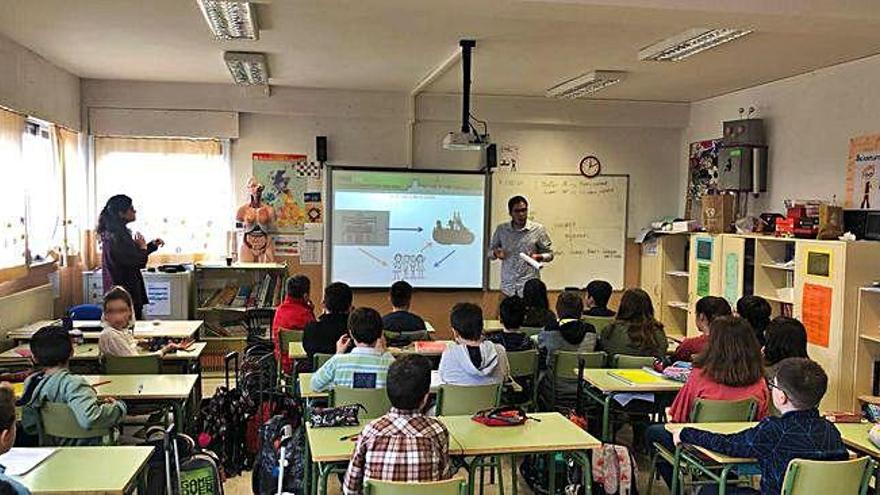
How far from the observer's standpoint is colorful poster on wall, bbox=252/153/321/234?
7.85 metres

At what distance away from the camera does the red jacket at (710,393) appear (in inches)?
144

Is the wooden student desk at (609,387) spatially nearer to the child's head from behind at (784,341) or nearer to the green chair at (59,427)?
the child's head from behind at (784,341)

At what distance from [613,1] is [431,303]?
500 cm

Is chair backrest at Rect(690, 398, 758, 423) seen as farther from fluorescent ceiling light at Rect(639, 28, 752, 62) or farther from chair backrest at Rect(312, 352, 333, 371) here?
fluorescent ceiling light at Rect(639, 28, 752, 62)

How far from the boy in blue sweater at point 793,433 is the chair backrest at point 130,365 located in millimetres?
3121

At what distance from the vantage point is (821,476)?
2.70 m

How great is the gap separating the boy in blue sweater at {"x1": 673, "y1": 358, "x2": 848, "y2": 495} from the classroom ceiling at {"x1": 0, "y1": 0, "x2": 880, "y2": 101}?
74.7 inches

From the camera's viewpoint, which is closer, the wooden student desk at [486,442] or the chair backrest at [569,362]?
the wooden student desk at [486,442]

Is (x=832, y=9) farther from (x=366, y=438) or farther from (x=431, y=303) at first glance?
(x=431, y=303)

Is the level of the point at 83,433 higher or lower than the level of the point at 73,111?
lower

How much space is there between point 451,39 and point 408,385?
3.38m

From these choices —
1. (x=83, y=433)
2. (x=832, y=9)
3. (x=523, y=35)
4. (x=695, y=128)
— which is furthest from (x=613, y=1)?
(x=695, y=128)

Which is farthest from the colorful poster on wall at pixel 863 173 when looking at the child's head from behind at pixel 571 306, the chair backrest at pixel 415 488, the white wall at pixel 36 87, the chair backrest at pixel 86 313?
the white wall at pixel 36 87

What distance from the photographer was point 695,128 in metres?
8.34
